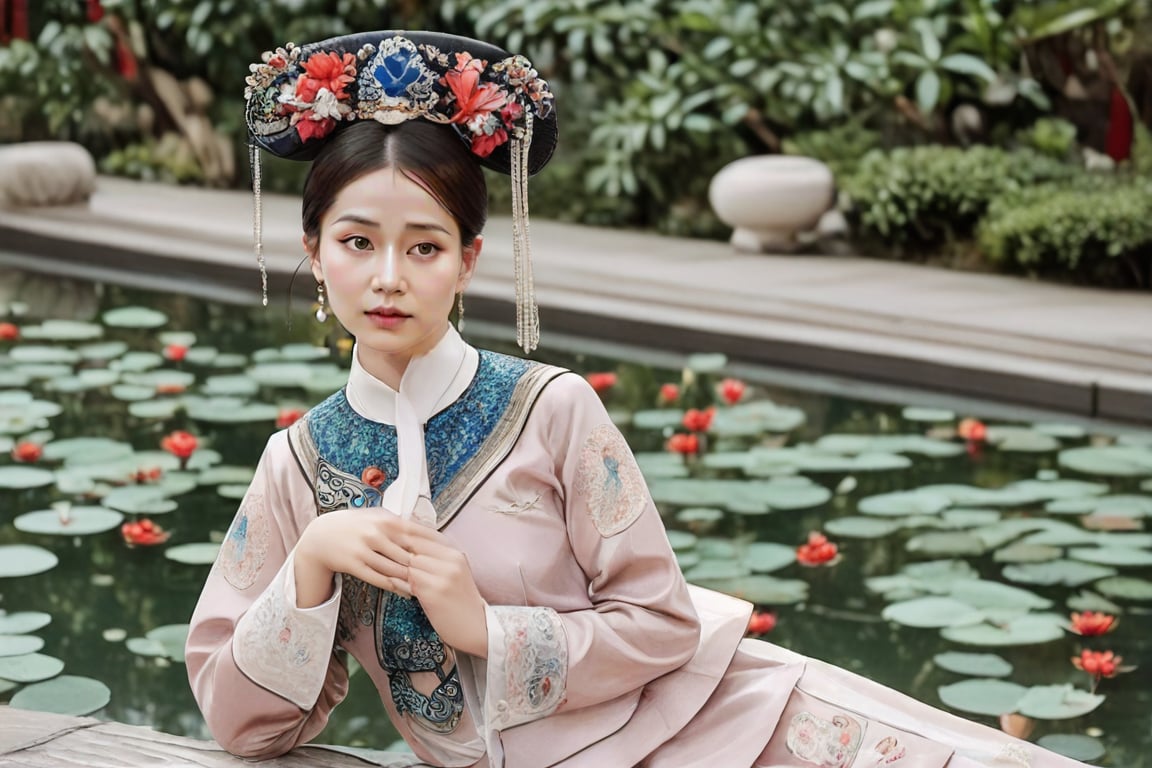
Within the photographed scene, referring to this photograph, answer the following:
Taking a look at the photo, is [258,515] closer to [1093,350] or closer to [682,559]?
[682,559]

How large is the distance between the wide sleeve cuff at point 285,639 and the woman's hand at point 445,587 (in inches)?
4.2

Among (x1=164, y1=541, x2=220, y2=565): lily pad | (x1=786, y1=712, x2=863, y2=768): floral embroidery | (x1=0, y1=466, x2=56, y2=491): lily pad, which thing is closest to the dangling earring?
(x1=786, y1=712, x2=863, y2=768): floral embroidery

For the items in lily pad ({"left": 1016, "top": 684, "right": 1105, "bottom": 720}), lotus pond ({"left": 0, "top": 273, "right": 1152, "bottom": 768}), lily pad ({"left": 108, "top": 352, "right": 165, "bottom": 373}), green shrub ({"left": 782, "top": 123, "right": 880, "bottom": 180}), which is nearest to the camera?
lily pad ({"left": 1016, "top": 684, "right": 1105, "bottom": 720})

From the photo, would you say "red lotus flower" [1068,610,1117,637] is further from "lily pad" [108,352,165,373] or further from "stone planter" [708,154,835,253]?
"stone planter" [708,154,835,253]

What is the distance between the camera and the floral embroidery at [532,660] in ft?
5.39

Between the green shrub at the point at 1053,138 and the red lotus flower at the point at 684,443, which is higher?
the green shrub at the point at 1053,138

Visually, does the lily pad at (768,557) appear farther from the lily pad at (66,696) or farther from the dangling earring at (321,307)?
the dangling earring at (321,307)

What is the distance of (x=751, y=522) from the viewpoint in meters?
3.81

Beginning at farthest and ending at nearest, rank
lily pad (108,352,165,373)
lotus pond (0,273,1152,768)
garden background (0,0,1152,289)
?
garden background (0,0,1152,289) < lily pad (108,352,165,373) < lotus pond (0,273,1152,768)

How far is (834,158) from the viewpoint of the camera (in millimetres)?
7957

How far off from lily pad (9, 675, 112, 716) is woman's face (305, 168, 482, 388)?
4.60 feet

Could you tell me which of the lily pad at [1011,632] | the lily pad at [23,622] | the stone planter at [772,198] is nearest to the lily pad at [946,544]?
the lily pad at [1011,632]

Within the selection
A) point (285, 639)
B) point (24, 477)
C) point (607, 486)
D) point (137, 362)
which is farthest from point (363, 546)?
point (137, 362)

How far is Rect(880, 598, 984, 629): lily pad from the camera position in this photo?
126 inches
